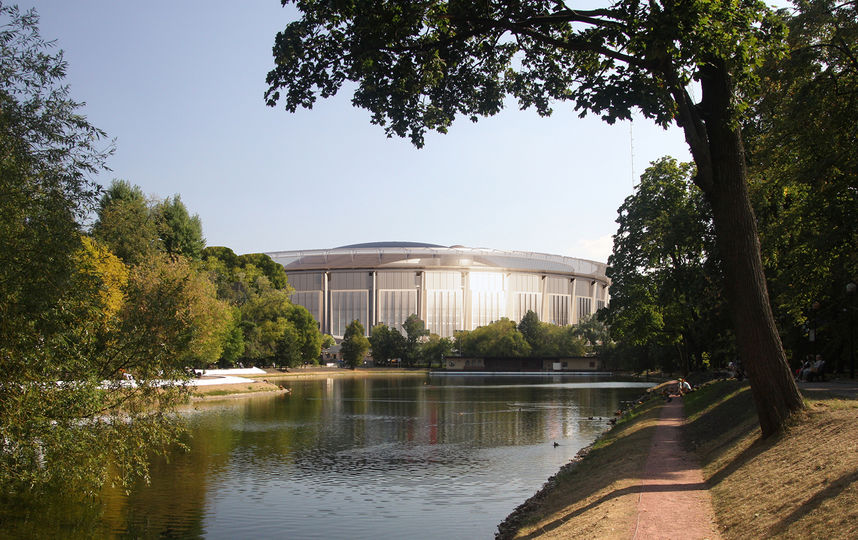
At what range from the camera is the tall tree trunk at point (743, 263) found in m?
13.7

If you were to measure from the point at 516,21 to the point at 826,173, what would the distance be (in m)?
9.48

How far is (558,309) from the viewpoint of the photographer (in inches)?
6919

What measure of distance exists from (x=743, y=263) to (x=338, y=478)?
1341 centimetres

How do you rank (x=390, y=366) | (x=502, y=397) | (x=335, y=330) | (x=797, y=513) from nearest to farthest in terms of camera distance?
1. (x=797, y=513)
2. (x=502, y=397)
3. (x=390, y=366)
4. (x=335, y=330)

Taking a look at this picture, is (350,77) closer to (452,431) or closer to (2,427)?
(2,427)

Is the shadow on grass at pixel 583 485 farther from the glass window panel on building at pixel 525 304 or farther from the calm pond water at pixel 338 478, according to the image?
the glass window panel on building at pixel 525 304

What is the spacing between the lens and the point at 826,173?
18094mm

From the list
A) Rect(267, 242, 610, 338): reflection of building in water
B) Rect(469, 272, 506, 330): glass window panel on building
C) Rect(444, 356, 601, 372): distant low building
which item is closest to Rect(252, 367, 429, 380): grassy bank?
Rect(444, 356, 601, 372): distant low building

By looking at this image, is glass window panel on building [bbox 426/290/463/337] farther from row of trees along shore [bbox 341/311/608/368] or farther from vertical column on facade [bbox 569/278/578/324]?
vertical column on facade [bbox 569/278/578/324]


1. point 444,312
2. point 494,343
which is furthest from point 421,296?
point 494,343

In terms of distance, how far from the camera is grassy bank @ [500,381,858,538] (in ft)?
30.7

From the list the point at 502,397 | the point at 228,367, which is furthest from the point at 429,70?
the point at 228,367

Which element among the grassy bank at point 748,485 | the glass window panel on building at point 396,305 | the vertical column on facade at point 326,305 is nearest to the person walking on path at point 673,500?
the grassy bank at point 748,485

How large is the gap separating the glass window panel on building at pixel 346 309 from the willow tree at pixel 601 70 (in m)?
153
